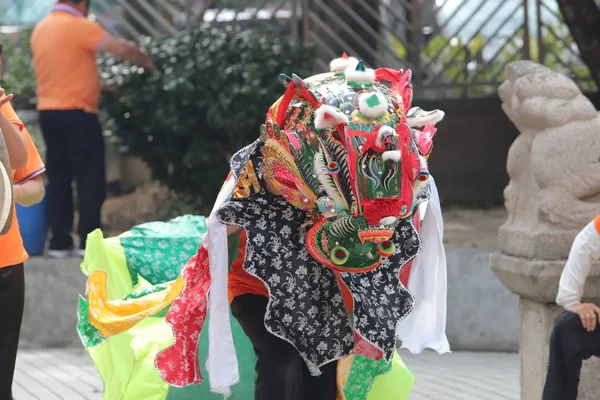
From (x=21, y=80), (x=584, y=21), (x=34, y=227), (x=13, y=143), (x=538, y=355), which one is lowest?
(x=34, y=227)

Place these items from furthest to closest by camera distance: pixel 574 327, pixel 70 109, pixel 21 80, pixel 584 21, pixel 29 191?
pixel 21 80, pixel 584 21, pixel 70 109, pixel 574 327, pixel 29 191

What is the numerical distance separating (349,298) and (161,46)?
17.3 ft

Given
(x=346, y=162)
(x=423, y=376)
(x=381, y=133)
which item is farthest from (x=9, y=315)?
(x=423, y=376)

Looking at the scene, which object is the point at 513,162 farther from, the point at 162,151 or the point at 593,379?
the point at 162,151

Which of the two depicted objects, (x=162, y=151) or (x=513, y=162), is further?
(x=162, y=151)

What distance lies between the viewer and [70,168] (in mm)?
8078

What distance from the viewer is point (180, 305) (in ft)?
13.2

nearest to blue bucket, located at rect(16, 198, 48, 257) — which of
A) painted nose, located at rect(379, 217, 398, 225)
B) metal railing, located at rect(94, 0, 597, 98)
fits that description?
metal railing, located at rect(94, 0, 597, 98)

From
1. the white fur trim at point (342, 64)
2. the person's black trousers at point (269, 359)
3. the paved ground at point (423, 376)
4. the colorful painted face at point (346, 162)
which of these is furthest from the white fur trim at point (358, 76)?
the paved ground at point (423, 376)

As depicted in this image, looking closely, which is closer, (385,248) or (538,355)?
(385,248)

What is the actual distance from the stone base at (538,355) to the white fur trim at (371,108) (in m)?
1.87

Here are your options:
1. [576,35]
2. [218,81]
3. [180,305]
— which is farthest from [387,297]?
[576,35]

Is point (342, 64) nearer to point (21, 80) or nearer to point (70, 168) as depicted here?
point (70, 168)

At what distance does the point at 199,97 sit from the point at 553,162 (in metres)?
4.10
